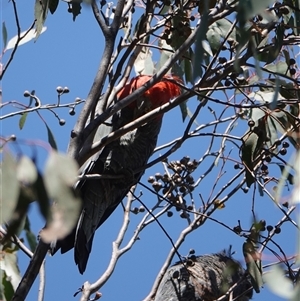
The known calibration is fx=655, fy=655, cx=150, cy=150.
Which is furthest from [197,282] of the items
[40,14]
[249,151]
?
[40,14]

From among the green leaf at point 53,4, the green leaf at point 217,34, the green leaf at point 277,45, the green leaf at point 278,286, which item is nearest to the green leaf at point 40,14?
the green leaf at point 53,4

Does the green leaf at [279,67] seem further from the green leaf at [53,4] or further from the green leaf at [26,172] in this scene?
the green leaf at [26,172]

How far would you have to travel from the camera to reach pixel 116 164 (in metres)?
2.60

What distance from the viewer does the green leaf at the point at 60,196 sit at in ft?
2.88

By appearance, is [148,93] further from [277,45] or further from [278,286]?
[278,286]

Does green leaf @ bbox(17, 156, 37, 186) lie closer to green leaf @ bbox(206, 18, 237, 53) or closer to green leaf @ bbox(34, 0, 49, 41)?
green leaf @ bbox(34, 0, 49, 41)

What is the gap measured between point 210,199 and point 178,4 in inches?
30.9

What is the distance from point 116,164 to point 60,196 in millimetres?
1684

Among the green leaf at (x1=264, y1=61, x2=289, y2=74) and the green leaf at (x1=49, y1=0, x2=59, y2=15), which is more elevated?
the green leaf at (x1=49, y1=0, x2=59, y2=15)

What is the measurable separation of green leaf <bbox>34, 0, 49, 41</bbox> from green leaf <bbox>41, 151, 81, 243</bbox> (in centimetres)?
101

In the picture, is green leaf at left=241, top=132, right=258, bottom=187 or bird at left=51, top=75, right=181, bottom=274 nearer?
green leaf at left=241, top=132, right=258, bottom=187

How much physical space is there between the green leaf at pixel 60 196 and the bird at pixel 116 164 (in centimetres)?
138

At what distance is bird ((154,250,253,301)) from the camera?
220 centimetres

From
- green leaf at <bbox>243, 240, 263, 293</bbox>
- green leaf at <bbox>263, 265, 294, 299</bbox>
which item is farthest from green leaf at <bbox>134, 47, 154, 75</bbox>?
green leaf at <bbox>263, 265, 294, 299</bbox>
